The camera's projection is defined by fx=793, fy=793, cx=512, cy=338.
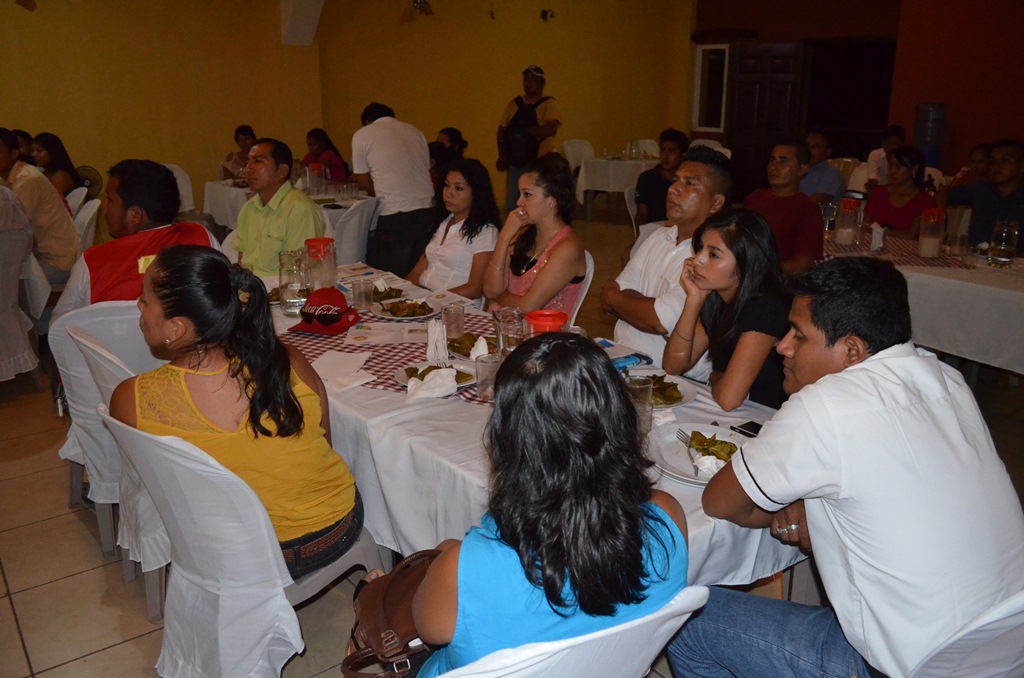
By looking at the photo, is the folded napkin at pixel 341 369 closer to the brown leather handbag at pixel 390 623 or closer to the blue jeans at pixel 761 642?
the brown leather handbag at pixel 390 623

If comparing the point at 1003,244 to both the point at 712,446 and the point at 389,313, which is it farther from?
the point at 389,313

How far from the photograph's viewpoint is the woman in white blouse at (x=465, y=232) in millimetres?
3727

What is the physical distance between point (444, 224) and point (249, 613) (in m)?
2.47

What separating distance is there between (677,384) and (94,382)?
1781 millimetres

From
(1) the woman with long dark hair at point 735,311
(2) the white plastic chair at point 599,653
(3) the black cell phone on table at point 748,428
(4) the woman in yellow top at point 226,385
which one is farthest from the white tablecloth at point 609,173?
(2) the white plastic chair at point 599,653

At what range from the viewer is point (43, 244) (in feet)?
15.4

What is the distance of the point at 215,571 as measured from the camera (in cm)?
178

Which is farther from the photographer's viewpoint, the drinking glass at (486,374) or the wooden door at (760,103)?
the wooden door at (760,103)

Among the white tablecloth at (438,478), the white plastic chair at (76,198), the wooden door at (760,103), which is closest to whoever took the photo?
the white tablecloth at (438,478)

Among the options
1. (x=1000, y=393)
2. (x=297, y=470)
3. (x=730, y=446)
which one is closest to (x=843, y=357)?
(x=730, y=446)

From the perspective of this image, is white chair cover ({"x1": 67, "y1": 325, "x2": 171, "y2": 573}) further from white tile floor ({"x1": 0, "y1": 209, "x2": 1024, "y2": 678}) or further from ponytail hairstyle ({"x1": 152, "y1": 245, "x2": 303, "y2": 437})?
ponytail hairstyle ({"x1": 152, "y1": 245, "x2": 303, "y2": 437})

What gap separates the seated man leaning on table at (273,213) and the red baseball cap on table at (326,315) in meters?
1.05

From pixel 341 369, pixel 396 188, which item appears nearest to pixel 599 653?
pixel 341 369

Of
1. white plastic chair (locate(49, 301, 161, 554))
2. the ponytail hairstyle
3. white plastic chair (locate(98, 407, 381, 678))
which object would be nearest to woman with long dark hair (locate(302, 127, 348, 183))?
white plastic chair (locate(49, 301, 161, 554))
